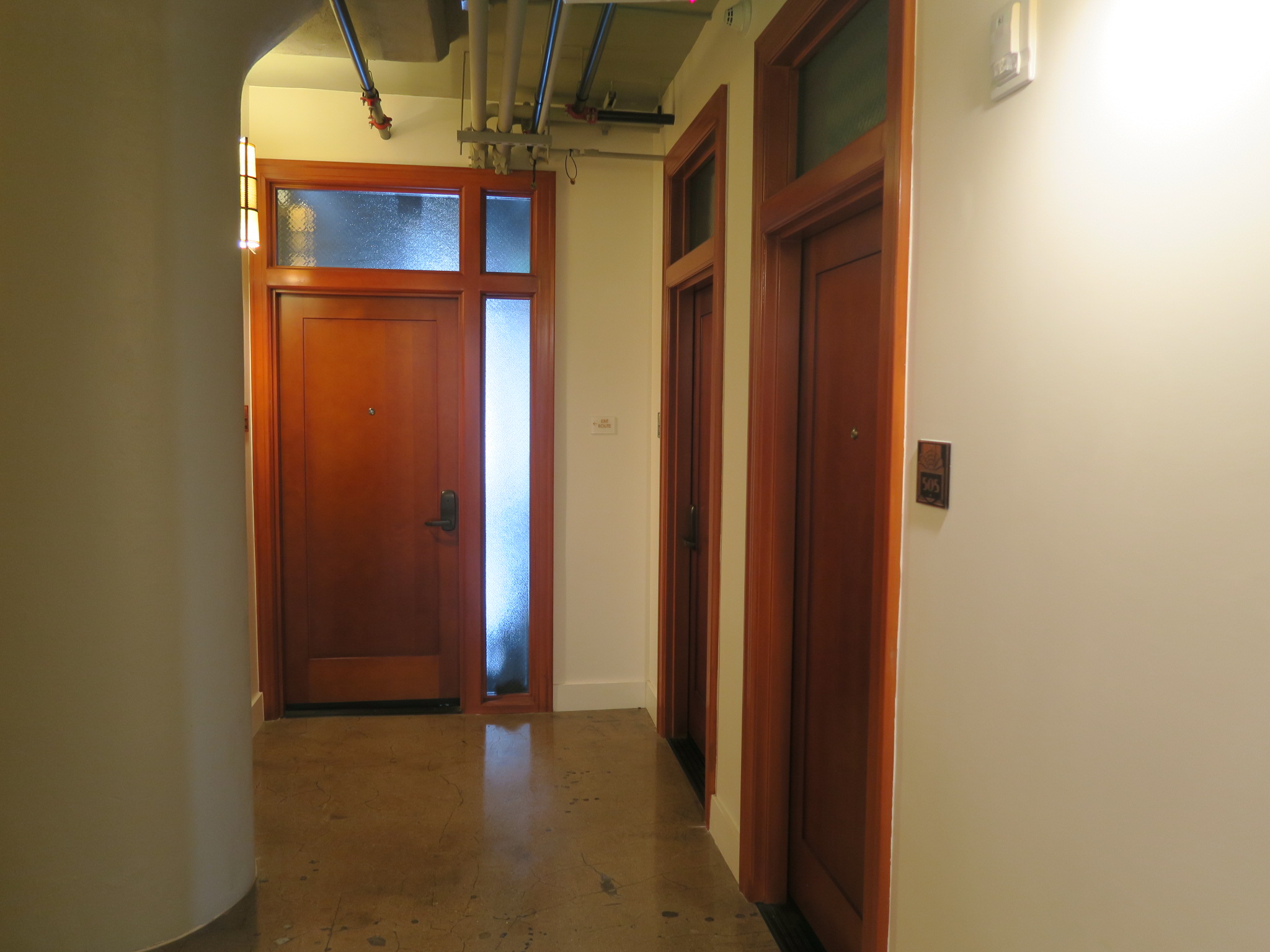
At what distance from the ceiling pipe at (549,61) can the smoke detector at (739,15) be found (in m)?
0.51

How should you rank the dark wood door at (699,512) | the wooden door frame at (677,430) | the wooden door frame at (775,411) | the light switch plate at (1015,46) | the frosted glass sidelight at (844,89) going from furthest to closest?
1. the dark wood door at (699,512)
2. the wooden door frame at (677,430)
3. the wooden door frame at (775,411)
4. the frosted glass sidelight at (844,89)
5. the light switch plate at (1015,46)

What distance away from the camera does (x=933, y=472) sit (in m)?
1.59

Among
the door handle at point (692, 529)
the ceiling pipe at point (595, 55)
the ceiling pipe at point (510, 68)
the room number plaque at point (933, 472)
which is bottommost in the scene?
the door handle at point (692, 529)

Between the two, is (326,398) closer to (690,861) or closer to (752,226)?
(752,226)

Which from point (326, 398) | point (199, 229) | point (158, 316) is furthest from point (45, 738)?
point (326, 398)

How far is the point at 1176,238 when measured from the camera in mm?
1061

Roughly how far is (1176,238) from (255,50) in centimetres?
257

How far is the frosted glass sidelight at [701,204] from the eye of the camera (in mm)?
3455

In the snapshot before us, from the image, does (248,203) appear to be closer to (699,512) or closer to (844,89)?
(699,512)

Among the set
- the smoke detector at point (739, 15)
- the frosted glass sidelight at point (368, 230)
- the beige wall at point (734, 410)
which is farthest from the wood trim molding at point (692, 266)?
the frosted glass sidelight at point (368, 230)

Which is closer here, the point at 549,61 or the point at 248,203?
the point at 549,61

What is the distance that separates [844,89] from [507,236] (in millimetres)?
2315

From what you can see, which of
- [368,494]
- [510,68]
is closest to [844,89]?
[510,68]

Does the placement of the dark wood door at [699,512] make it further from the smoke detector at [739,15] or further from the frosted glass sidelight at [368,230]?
the frosted glass sidelight at [368,230]
